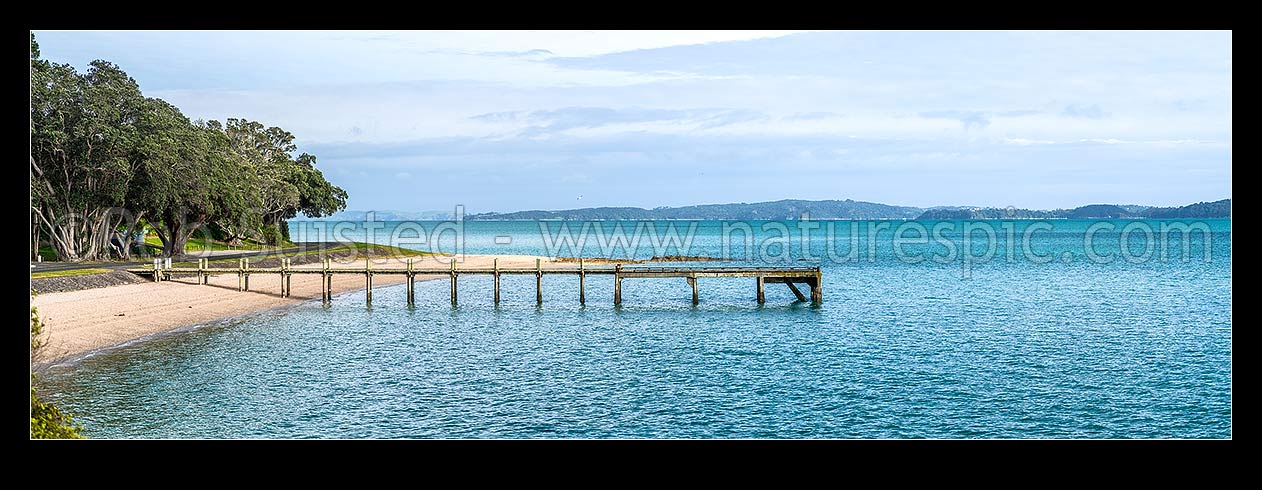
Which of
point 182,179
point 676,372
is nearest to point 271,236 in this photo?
point 182,179

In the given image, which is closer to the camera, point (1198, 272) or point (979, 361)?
point (979, 361)

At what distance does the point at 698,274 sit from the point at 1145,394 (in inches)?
778

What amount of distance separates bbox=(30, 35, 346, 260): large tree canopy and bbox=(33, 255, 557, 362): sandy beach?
20.5 feet

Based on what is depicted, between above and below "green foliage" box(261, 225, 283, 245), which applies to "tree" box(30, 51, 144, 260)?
above

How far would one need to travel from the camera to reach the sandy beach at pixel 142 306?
1112 inches

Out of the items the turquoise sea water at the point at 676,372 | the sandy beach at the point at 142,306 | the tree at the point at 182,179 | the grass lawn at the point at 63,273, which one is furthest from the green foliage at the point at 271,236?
the grass lawn at the point at 63,273

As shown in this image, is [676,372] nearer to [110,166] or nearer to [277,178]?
[110,166]

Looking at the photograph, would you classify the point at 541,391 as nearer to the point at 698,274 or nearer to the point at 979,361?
the point at 979,361

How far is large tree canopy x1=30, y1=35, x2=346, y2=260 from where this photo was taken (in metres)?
45.7

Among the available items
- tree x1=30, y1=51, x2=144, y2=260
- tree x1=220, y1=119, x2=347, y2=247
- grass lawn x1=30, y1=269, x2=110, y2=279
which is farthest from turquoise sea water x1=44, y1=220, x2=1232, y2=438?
tree x1=220, y1=119, x2=347, y2=247

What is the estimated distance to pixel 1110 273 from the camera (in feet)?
226

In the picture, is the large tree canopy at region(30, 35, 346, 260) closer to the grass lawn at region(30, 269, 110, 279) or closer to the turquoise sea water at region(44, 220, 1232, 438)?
the grass lawn at region(30, 269, 110, 279)
